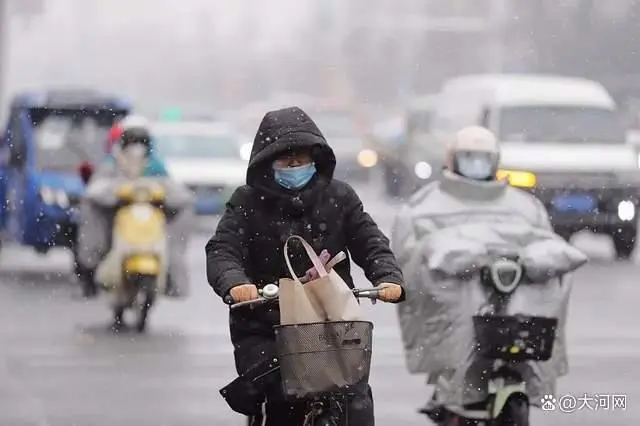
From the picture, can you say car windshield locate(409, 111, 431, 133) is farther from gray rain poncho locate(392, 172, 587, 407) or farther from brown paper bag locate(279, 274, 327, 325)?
brown paper bag locate(279, 274, 327, 325)

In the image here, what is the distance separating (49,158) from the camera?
2072cm

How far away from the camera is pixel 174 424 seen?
34.3 ft

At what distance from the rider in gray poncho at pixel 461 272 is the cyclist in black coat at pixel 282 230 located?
81.2 inches

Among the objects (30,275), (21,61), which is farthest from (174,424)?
(21,61)

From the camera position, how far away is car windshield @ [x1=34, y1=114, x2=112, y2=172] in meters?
20.7

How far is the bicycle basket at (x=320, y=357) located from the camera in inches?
240

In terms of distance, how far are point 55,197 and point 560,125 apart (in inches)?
258

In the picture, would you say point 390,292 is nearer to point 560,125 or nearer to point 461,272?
point 461,272

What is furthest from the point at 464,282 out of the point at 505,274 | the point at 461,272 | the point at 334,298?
the point at 334,298

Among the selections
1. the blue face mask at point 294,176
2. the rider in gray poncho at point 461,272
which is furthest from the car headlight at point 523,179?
the blue face mask at point 294,176

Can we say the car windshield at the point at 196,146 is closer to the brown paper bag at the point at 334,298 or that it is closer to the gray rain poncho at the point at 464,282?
the gray rain poncho at the point at 464,282

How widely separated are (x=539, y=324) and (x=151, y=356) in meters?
5.26

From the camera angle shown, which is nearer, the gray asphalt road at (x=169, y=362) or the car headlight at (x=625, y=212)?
the gray asphalt road at (x=169, y=362)

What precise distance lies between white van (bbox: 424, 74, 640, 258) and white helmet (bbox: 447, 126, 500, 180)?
1174 cm
